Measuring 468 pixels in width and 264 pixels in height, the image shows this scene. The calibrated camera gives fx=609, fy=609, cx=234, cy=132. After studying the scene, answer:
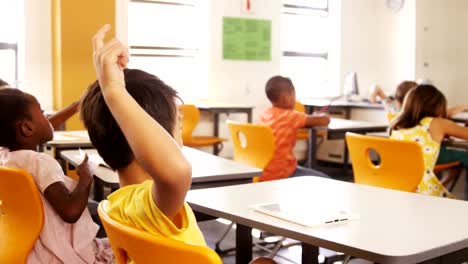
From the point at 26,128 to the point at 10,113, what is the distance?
0.07 metres

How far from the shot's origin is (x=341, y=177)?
6.60 m

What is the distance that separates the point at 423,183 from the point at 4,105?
86.0 inches

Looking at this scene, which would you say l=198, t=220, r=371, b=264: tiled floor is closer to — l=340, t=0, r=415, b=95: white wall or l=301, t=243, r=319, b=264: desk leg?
l=301, t=243, r=319, b=264: desk leg

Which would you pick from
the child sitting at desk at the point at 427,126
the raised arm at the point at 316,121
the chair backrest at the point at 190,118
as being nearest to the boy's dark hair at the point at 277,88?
the raised arm at the point at 316,121

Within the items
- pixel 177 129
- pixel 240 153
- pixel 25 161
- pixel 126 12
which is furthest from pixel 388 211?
pixel 126 12

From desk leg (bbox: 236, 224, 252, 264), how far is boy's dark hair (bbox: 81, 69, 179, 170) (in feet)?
2.63

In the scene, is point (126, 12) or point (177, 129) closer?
point (177, 129)

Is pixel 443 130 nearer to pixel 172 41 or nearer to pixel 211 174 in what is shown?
pixel 211 174

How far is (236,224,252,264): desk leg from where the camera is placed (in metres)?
1.90

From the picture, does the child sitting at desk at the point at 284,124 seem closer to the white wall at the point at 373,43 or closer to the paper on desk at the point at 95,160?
the paper on desk at the point at 95,160

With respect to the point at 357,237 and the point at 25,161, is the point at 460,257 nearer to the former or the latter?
the point at 357,237

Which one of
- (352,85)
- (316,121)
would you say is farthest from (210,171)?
(352,85)

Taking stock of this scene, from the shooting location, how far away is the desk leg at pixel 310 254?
199 cm

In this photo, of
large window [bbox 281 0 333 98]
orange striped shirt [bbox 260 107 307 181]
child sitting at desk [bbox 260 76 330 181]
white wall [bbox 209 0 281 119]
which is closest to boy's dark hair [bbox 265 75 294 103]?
child sitting at desk [bbox 260 76 330 181]
